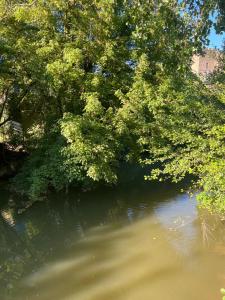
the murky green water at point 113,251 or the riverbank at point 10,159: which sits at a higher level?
the riverbank at point 10,159

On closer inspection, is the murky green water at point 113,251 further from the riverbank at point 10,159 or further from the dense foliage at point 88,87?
the riverbank at point 10,159

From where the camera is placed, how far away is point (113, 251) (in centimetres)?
880

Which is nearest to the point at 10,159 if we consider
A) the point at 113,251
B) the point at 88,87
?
the point at 88,87

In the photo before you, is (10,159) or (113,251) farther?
(10,159)

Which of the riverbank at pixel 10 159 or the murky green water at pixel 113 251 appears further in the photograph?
the riverbank at pixel 10 159

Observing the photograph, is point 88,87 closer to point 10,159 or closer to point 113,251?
point 10,159

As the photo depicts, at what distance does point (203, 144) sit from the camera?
29.0 feet

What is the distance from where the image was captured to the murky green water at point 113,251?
7.01m

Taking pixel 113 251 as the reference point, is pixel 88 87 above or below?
above

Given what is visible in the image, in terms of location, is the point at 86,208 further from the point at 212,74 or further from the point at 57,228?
the point at 212,74

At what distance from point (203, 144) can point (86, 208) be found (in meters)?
5.29

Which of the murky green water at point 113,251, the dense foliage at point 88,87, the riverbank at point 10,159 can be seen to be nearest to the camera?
the murky green water at point 113,251

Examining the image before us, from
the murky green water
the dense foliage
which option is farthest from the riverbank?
the murky green water

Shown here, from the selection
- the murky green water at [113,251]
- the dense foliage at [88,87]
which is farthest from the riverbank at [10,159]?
the murky green water at [113,251]
